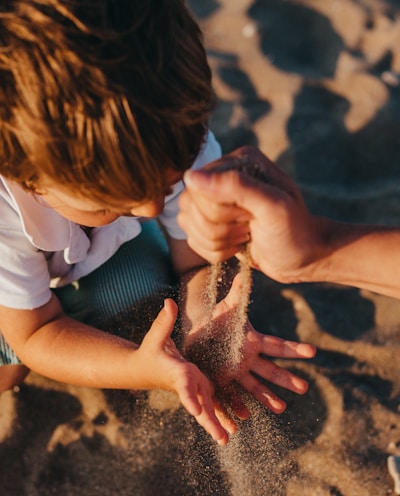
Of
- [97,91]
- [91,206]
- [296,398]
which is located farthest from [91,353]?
[97,91]

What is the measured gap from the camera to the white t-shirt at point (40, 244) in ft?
4.25

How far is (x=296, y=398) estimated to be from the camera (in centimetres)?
173

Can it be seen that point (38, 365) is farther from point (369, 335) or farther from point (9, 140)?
point (369, 335)

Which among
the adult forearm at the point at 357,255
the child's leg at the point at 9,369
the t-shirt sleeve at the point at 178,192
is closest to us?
the adult forearm at the point at 357,255

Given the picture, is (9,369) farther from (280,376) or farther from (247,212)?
(247,212)

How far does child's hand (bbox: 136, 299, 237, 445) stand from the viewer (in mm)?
1223

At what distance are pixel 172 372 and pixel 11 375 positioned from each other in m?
0.70

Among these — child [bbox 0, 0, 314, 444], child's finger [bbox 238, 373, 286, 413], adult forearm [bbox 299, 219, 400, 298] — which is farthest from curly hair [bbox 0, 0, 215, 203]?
child's finger [bbox 238, 373, 286, 413]

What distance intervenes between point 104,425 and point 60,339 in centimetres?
39

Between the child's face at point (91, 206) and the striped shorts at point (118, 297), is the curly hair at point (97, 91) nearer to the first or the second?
the child's face at point (91, 206)

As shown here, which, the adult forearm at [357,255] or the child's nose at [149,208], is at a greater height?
the child's nose at [149,208]

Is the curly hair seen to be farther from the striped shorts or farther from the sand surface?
the sand surface

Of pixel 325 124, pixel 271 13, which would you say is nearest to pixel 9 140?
pixel 325 124

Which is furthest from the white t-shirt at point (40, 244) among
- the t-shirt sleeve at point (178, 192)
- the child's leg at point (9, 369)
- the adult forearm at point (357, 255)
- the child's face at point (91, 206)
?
the adult forearm at point (357, 255)
